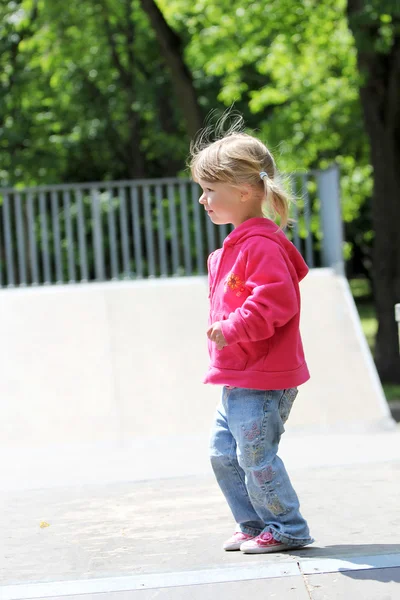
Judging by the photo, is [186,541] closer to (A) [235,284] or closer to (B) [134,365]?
(A) [235,284]

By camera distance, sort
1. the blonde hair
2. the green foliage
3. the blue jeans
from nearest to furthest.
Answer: the blue jeans, the blonde hair, the green foliage

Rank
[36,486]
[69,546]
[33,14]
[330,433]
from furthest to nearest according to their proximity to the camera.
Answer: [33,14] → [330,433] → [36,486] → [69,546]

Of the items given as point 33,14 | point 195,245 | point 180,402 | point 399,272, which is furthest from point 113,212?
point 33,14

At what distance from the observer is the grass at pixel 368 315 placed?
11233 mm

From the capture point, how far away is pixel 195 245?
8.92 meters

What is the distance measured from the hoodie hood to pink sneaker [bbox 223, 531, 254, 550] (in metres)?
1.02

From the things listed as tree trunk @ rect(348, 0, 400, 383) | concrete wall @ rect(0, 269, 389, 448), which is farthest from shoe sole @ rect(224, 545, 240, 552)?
tree trunk @ rect(348, 0, 400, 383)

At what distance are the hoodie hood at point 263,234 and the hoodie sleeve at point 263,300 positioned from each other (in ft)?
0.19

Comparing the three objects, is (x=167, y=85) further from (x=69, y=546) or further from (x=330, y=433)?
(x=69, y=546)

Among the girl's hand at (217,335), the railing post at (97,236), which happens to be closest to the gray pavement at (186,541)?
the girl's hand at (217,335)

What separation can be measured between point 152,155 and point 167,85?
6.29ft

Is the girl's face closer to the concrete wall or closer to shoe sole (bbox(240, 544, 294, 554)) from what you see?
shoe sole (bbox(240, 544, 294, 554))

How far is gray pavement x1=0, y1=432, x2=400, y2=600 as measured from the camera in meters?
3.23

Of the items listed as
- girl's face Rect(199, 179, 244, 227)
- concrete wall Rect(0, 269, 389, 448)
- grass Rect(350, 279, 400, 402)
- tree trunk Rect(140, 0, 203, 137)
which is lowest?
grass Rect(350, 279, 400, 402)
